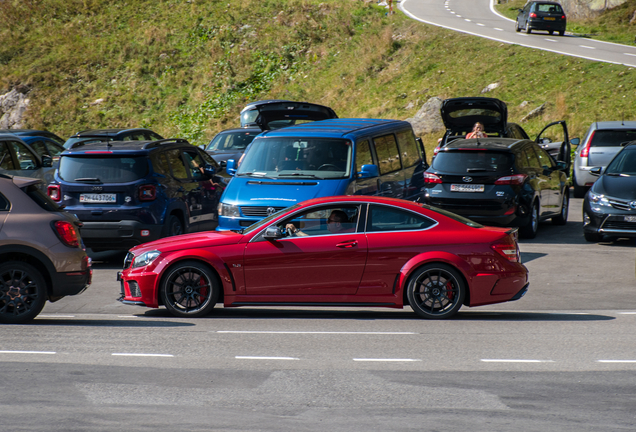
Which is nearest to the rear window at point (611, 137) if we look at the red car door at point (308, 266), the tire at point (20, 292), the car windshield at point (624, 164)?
the car windshield at point (624, 164)

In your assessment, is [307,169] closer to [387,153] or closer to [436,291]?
[387,153]

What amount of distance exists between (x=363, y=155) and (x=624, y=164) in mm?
5560

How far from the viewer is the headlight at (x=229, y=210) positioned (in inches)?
490

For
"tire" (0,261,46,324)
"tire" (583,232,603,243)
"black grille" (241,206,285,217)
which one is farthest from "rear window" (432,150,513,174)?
"tire" (0,261,46,324)

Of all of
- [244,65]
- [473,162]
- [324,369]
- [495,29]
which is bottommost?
[324,369]

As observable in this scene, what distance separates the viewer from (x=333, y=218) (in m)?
9.46

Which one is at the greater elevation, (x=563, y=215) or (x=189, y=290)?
(x=189, y=290)

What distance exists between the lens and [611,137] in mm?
20750

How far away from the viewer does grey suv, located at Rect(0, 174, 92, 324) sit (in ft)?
29.0

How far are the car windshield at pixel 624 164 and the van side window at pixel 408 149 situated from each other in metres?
3.61

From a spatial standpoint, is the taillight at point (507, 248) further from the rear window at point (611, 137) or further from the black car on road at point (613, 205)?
the rear window at point (611, 137)

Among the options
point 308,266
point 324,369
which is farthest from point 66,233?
point 324,369

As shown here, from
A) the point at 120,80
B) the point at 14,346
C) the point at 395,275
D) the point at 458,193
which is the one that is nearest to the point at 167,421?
the point at 14,346

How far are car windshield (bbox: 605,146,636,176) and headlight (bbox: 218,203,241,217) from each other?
735 cm
